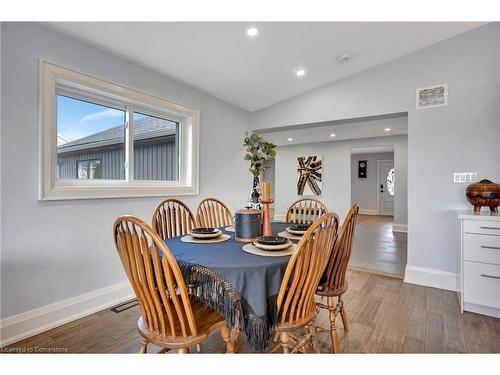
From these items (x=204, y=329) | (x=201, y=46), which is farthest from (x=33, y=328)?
(x=201, y=46)

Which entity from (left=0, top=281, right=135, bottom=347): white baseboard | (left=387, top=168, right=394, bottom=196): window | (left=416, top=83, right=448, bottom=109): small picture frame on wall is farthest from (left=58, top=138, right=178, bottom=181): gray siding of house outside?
(left=387, top=168, right=394, bottom=196): window

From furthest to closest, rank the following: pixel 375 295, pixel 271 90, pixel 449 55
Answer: pixel 271 90, pixel 449 55, pixel 375 295

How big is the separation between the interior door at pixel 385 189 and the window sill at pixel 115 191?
8.36 meters

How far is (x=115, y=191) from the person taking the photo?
2434mm

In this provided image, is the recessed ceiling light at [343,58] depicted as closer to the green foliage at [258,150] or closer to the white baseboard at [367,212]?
the green foliage at [258,150]

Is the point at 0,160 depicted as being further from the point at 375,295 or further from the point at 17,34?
the point at 375,295

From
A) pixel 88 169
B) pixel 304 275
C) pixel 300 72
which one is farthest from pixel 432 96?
pixel 88 169

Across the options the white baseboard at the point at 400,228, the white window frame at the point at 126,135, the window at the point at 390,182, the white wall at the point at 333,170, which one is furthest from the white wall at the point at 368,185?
the white window frame at the point at 126,135

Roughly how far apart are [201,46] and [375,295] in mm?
2918

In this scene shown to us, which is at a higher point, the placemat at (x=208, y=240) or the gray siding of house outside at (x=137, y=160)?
the gray siding of house outside at (x=137, y=160)

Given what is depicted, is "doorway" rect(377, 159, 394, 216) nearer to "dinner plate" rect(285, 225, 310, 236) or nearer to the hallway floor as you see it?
the hallway floor

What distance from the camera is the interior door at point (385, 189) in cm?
941

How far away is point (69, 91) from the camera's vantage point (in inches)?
86.9
